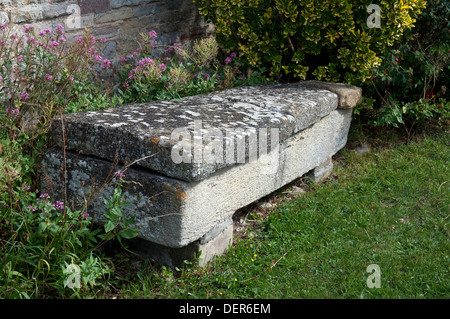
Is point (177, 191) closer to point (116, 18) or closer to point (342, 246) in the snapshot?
point (342, 246)

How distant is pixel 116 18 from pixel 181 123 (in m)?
1.88

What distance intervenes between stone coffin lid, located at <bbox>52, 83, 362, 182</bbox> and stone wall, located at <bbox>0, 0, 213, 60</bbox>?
1129 millimetres

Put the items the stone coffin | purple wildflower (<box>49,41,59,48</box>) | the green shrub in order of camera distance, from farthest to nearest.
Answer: the green shrub < purple wildflower (<box>49,41,59,48</box>) < the stone coffin


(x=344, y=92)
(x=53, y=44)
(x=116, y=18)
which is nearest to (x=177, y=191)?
(x=53, y=44)

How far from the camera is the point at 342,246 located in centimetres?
294

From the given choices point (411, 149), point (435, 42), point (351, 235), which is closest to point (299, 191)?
point (351, 235)

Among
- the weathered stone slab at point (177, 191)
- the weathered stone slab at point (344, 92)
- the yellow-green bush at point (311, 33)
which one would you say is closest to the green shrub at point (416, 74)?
the yellow-green bush at point (311, 33)

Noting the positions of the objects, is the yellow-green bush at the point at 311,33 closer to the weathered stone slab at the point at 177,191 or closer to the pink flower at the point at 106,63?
the pink flower at the point at 106,63

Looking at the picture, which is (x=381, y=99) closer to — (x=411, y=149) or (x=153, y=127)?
(x=411, y=149)

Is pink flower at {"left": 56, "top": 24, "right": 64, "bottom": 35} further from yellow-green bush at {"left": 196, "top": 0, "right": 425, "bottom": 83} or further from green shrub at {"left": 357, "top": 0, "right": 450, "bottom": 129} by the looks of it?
green shrub at {"left": 357, "top": 0, "right": 450, "bottom": 129}

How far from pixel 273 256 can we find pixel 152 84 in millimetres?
1776

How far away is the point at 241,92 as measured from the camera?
148 inches

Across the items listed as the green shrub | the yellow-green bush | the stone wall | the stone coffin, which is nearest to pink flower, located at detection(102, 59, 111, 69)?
the stone wall

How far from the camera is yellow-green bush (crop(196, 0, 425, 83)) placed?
403cm
